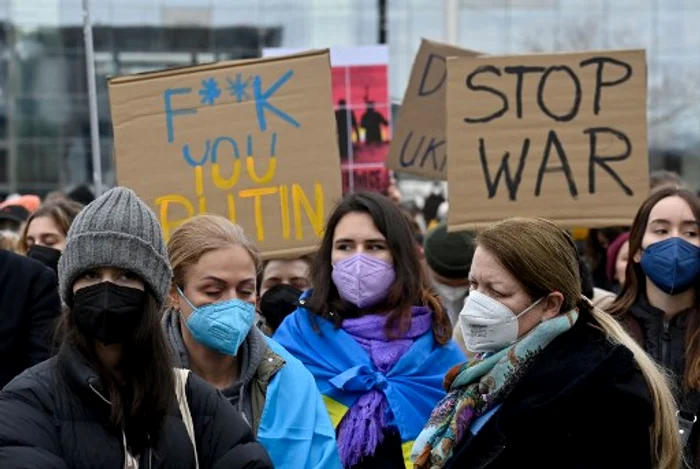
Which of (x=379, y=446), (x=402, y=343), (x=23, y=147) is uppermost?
(x=402, y=343)

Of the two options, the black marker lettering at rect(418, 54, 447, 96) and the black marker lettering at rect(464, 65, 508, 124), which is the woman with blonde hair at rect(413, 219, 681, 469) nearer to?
the black marker lettering at rect(464, 65, 508, 124)

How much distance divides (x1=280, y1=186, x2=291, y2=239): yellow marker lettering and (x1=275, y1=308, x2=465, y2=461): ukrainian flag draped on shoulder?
1272mm

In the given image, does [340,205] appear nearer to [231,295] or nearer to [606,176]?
[231,295]

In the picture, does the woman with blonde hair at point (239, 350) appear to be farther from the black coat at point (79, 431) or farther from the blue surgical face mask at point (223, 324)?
the black coat at point (79, 431)

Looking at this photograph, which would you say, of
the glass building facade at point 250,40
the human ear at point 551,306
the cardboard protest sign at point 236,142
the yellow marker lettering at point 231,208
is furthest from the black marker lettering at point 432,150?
the glass building facade at point 250,40

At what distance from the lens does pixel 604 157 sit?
→ 6.35 meters

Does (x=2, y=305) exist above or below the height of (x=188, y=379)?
below

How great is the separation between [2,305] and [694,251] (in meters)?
2.76

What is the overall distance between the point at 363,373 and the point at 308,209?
1550mm

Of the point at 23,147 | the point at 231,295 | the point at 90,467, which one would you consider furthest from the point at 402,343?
the point at 23,147

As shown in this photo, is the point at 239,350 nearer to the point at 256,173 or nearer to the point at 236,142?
the point at 256,173

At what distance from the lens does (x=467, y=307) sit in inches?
147

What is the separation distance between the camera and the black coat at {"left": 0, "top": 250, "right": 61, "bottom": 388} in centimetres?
564

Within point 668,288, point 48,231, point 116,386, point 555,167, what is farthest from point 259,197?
point 116,386
